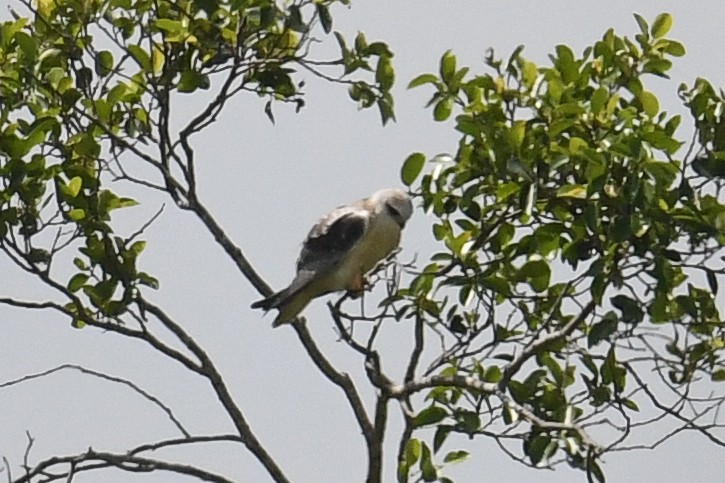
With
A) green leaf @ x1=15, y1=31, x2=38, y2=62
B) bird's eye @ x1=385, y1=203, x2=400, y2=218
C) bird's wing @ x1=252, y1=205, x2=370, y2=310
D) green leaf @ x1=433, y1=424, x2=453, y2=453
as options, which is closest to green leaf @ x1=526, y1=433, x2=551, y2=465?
green leaf @ x1=433, y1=424, x2=453, y2=453

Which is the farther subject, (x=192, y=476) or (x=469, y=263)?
(x=192, y=476)

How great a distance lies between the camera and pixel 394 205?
5469mm

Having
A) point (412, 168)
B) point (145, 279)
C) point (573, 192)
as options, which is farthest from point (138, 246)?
point (573, 192)

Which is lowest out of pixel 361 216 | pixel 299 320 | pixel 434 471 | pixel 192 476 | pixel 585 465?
pixel 585 465

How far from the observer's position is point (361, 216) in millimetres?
5480

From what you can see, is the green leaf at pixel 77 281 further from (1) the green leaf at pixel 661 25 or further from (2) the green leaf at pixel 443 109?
(1) the green leaf at pixel 661 25

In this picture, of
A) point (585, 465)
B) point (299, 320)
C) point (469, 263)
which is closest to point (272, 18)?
point (469, 263)

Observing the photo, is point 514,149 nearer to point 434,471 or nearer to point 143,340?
point 434,471

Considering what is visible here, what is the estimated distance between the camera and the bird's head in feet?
17.9

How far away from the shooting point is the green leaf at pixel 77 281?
14.4 ft

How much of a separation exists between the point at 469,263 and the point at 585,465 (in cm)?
65

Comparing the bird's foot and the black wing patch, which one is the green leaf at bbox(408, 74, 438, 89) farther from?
the black wing patch

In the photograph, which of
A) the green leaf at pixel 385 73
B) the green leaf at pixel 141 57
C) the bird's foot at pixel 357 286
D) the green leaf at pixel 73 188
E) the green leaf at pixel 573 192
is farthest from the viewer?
the bird's foot at pixel 357 286

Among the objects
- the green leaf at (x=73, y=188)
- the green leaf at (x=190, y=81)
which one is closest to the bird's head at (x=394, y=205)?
the green leaf at (x=190, y=81)
